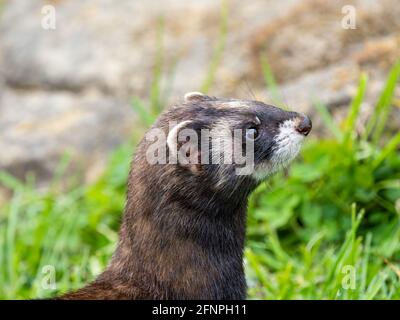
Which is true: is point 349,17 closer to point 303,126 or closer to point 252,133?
point 303,126

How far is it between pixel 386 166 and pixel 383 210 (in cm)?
30

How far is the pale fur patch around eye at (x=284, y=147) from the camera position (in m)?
3.96

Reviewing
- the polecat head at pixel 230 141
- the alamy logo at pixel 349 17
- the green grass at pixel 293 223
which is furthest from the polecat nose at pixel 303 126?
the alamy logo at pixel 349 17

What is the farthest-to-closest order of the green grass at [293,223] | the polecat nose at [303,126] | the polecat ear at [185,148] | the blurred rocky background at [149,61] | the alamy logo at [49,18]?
the alamy logo at [49,18], the blurred rocky background at [149,61], the green grass at [293,223], the polecat nose at [303,126], the polecat ear at [185,148]

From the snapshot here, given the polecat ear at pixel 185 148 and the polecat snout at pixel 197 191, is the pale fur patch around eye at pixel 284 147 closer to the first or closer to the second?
the polecat snout at pixel 197 191

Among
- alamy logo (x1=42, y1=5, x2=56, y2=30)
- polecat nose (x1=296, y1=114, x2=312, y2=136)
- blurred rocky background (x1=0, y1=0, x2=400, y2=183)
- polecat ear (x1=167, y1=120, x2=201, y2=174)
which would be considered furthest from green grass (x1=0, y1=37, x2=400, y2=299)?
alamy logo (x1=42, y1=5, x2=56, y2=30)

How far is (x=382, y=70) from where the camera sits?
21.5 feet

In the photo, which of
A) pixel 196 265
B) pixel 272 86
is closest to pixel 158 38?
pixel 272 86

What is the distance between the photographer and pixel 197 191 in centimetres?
390

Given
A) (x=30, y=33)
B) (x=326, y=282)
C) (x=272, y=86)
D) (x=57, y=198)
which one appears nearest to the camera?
(x=326, y=282)

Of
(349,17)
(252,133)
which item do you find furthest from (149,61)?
(252,133)

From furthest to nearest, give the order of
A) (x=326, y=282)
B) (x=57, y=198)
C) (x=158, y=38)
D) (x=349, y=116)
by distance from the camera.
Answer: (x=158, y=38)
(x=57, y=198)
(x=349, y=116)
(x=326, y=282)

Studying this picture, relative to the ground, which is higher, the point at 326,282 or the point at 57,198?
the point at 57,198

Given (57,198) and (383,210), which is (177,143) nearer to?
(383,210)
